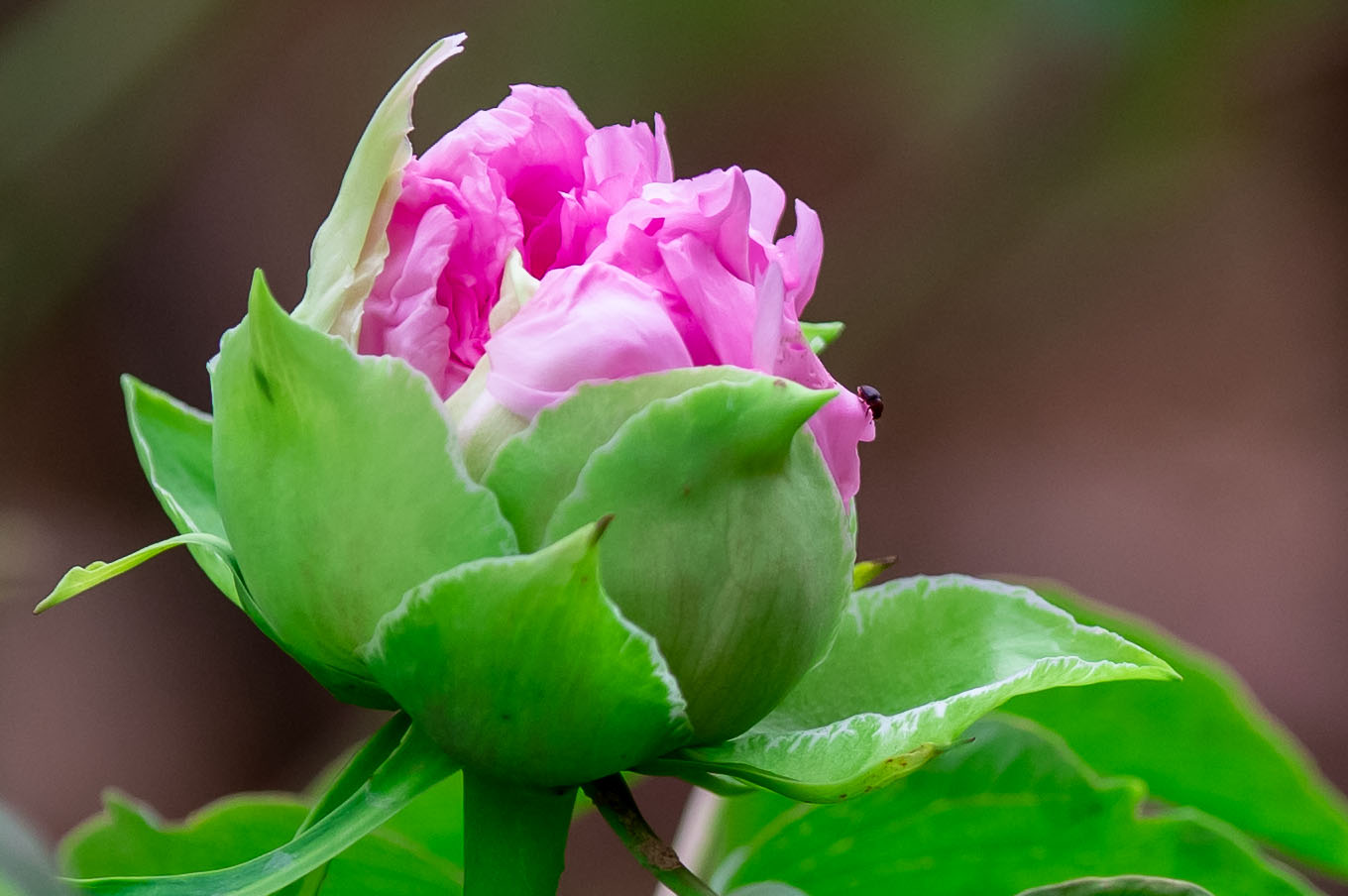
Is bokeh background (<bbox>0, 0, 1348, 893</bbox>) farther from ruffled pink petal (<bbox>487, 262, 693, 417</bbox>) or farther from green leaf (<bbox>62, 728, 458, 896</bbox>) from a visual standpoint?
ruffled pink petal (<bbox>487, 262, 693, 417</bbox>)

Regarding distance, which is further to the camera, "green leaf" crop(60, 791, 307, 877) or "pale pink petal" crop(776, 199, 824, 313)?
"green leaf" crop(60, 791, 307, 877)

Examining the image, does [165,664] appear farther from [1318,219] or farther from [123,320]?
[1318,219]

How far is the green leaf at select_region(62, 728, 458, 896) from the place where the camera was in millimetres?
219

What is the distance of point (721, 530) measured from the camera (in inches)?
8.4

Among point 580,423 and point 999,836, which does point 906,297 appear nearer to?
point 999,836

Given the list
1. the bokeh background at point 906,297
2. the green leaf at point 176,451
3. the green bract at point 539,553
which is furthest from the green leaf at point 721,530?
the bokeh background at point 906,297

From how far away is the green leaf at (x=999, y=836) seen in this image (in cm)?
33

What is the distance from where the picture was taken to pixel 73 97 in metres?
0.78

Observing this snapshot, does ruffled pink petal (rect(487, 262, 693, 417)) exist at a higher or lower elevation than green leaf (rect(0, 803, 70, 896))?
higher

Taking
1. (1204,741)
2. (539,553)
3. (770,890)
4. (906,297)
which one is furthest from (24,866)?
(906,297)

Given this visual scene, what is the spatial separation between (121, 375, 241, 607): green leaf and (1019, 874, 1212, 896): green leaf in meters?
0.17

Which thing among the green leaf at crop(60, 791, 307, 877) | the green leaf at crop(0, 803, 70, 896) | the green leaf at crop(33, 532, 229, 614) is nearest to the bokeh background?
the green leaf at crop(60, 791, 307, 877)

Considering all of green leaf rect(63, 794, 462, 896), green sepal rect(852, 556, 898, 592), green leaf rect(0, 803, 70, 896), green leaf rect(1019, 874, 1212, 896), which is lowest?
green leaf rect(63, 794, 462, 896)

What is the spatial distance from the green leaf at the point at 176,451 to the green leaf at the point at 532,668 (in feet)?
0.27
